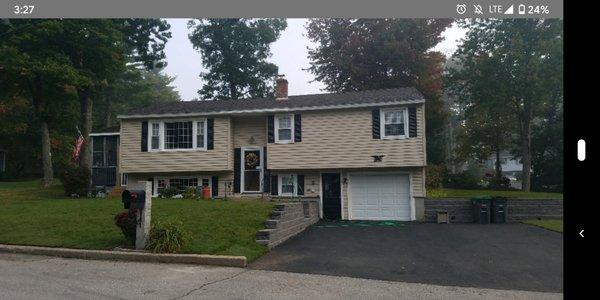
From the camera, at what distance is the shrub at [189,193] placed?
63.7 ft

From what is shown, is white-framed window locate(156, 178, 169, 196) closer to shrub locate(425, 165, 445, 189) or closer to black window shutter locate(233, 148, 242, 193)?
black window shutter locate(233, 148, 242, 193)

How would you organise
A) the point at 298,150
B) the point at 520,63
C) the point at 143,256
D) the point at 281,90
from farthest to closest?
the point at 520,63 → the point at 281,90 → the point at 298,150 → the point at 143,256

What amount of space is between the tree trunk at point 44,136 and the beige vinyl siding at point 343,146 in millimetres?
13704

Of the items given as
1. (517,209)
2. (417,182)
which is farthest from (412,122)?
(517,209)

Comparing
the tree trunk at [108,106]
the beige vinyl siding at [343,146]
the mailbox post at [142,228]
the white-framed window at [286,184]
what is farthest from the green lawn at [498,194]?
the tree trunk at [108,106]

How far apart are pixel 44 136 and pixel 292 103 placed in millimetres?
15448

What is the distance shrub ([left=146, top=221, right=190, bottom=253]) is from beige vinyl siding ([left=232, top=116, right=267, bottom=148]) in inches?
423

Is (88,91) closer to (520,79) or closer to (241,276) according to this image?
(241,276)

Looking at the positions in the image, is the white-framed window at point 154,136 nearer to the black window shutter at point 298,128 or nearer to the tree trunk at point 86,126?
the black window shutter at point 298,128

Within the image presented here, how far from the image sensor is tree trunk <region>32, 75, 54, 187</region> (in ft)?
77.3

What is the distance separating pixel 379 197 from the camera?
1914cm

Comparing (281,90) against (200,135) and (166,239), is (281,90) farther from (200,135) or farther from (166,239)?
(166,239)

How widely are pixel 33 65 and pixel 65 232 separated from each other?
590 inches
